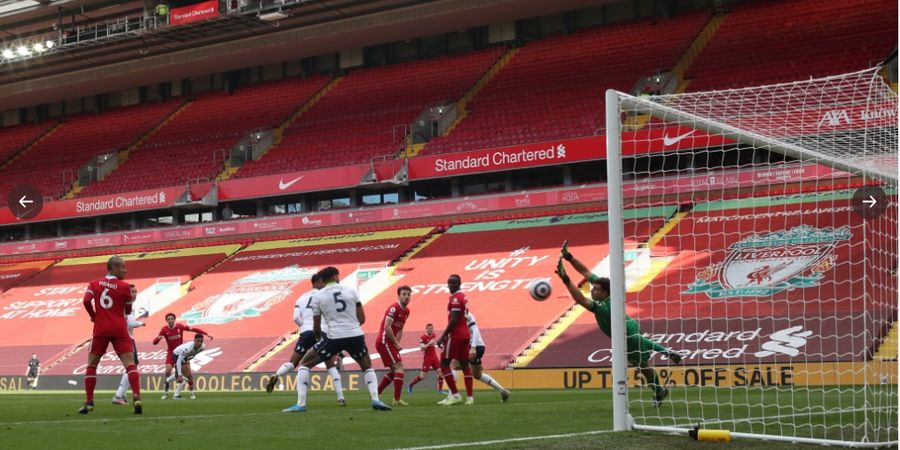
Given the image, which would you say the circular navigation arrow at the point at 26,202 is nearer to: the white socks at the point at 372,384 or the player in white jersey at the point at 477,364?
the player in white jersey at the point at 477,364

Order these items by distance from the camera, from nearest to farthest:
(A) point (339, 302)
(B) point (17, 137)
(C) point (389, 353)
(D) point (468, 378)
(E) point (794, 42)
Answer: (A) point (339, 302) < (D) point (468, 378) < (C) point (389, 353) < (E) point (794, 42) < (B) point (17, 137)

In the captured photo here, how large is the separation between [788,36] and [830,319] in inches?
585

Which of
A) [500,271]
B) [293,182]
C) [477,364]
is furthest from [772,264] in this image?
[293,182]

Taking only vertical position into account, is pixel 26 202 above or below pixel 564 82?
below

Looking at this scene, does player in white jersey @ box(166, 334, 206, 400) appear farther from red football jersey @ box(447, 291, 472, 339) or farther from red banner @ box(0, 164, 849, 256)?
red banner @ box(0, 164, 849, 256)

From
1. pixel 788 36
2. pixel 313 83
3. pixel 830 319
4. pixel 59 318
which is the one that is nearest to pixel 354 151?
pixel 313 83

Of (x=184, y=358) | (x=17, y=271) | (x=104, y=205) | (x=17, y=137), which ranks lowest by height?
(x=184, y=358)

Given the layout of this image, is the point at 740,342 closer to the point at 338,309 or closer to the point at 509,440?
the point at 338,309

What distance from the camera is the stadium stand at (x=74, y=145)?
48.9 m

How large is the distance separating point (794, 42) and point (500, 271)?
1233 centimetres

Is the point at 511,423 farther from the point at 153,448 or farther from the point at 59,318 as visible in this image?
the point at 59,318

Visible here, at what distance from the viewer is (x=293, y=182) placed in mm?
40250

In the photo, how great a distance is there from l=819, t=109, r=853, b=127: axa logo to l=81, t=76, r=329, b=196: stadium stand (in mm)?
32701

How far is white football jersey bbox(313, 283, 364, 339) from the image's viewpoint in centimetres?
1366
